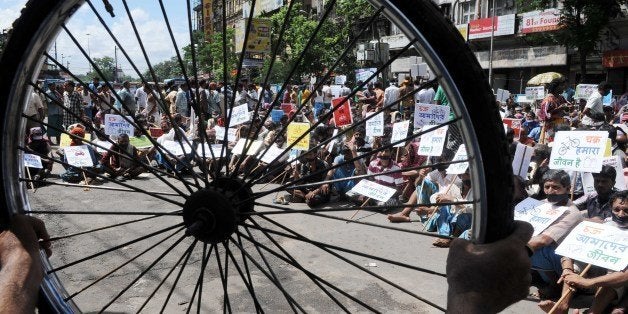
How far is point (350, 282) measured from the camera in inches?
177

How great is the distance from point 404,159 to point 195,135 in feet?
17.2

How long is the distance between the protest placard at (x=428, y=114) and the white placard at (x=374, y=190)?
45.6 inches

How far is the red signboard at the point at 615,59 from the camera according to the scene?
2175 cm

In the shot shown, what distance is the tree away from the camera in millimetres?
20641

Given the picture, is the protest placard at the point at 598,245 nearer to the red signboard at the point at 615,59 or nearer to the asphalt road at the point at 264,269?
the asphalt road at the point at 264,269

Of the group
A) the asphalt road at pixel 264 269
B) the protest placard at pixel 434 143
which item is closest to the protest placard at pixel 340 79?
the asphalt road at pixel 264 269

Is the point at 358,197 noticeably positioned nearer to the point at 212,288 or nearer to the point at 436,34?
the point at 212,288

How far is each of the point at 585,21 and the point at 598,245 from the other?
71.9ft

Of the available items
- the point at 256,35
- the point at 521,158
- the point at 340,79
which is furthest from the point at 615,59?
the point at 256,35

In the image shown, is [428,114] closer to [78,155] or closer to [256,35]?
[78,155]

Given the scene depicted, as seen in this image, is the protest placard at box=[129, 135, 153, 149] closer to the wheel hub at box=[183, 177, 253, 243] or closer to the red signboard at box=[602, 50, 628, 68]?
the wheel hub at box=[183, 177, 253, 243]

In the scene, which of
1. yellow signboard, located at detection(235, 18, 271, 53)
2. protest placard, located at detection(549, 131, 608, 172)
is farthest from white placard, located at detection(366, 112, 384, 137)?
yellow signboard, located at detection(235, 18, 271, 53)

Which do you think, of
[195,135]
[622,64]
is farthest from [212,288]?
[622,64]

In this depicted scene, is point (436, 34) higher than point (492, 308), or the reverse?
point (436, 34)
